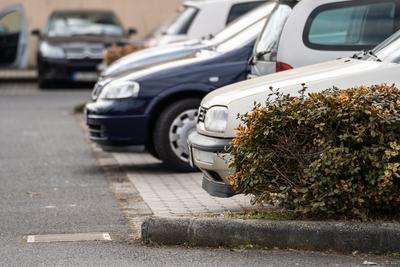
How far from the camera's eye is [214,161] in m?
8.00

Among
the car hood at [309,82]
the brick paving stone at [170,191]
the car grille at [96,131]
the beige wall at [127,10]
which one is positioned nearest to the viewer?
the car hood at [309,82]

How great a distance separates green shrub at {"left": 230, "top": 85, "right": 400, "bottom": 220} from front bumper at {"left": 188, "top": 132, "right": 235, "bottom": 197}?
1.59 feet

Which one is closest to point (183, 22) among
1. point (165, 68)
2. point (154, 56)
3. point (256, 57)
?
point (154, 56)

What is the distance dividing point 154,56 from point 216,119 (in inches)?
199

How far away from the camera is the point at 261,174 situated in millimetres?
7266

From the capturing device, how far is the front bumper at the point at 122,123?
1105cm

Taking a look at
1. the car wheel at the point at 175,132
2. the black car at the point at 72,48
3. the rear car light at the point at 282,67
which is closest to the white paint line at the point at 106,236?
the rear car light at the point at 282,67

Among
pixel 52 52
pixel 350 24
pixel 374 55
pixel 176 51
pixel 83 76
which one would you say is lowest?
pixel 83 76

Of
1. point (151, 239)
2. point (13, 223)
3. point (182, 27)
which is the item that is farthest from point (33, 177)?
point (182, 27)

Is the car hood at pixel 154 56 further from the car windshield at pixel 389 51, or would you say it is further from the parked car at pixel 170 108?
the car windshield at pixel 389 51

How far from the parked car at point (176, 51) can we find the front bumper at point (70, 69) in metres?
8.67

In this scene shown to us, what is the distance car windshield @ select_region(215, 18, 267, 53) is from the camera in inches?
444

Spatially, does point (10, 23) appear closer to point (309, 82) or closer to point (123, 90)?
point (123, 90)

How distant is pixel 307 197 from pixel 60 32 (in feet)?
54.4
